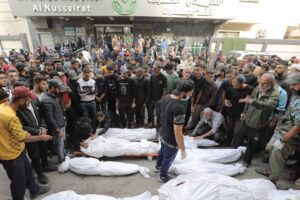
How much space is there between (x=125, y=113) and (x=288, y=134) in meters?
3.39

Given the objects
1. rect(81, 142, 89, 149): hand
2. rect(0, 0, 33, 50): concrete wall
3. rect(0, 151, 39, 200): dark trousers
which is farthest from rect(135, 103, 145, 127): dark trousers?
rect(0, 0, 33, 50): concrete wall

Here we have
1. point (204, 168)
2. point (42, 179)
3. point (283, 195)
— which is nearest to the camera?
point (283, 195)

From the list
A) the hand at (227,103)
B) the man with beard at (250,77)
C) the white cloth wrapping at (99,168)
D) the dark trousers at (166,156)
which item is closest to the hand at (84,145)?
the white cloth wrapping at (99,168)

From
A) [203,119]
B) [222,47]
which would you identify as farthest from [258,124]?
[222,47]

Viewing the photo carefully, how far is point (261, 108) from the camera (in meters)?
2.97

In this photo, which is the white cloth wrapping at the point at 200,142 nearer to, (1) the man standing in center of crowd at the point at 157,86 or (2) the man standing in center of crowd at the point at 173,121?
(1) the man standing in center of crowd at the point at 157,86

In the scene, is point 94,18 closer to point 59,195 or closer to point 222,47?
point 222,47

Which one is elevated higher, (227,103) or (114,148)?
(227,103)

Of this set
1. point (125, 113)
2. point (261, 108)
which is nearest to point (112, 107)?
point (125, 113)

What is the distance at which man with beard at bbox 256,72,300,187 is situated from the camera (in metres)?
2.54

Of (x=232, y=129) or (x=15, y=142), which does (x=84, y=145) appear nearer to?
(x=15, y=142)

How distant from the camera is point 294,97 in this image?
8.75 ft

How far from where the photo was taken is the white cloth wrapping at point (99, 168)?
303cm

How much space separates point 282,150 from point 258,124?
0.52 m
